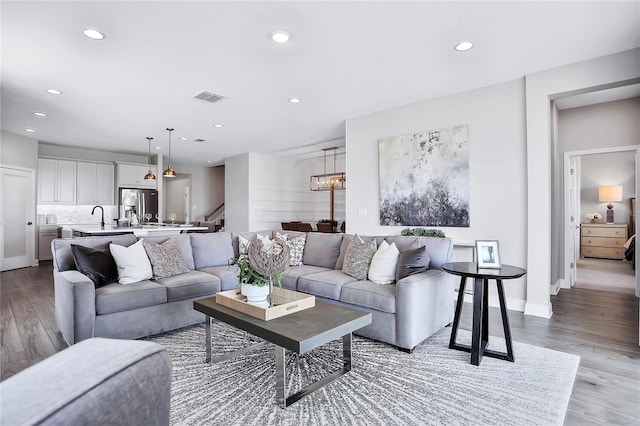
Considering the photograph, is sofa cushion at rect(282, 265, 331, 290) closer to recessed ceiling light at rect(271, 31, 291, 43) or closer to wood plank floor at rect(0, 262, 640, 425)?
wood plank floor at rect(0, 262, 640, 425)

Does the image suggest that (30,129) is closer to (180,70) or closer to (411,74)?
(180,70)

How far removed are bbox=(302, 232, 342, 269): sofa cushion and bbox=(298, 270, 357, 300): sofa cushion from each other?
0.40 meters

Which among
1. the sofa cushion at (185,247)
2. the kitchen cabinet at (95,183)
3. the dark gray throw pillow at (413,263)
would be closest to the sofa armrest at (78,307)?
the sofa cushion at (185,247)

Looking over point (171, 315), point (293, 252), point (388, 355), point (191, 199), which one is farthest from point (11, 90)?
point (191, 199)

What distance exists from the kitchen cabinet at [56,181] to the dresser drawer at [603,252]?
1234 centimetres

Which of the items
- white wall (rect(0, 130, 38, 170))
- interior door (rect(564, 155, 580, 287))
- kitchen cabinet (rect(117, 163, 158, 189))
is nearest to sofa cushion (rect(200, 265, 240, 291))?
interior door (rect(564, 155, 580, 287))

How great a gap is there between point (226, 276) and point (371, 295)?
1.65m

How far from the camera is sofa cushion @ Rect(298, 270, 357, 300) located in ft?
10.6

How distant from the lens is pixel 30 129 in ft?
20.8

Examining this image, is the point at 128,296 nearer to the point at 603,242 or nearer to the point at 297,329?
the point at 297,329

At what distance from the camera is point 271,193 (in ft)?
30.3

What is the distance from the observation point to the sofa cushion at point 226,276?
366 cm

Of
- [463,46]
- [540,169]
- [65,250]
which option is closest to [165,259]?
[65,250]

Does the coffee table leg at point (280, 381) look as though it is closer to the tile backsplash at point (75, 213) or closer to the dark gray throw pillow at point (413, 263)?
the dark gray throw pillow at point (413, 263)
